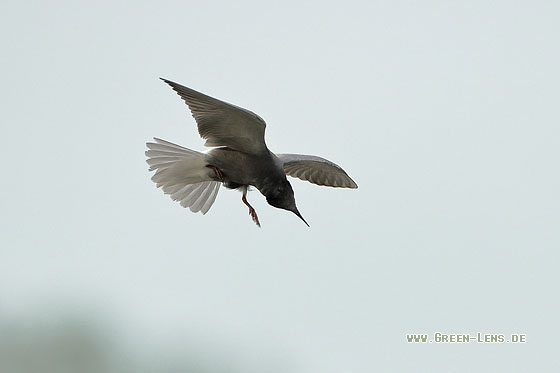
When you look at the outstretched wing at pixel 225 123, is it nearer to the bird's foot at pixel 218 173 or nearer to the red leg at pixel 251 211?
the bird's foot at pixel 218 173

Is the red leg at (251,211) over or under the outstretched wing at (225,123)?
under

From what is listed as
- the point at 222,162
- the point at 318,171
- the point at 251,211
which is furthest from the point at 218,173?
the point at 318,171

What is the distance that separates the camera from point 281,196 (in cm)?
499

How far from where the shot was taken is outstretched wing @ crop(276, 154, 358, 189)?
5.43m

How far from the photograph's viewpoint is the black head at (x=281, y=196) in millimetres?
4984

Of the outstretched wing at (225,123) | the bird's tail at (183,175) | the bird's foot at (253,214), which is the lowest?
the bird's foot at (253,214)

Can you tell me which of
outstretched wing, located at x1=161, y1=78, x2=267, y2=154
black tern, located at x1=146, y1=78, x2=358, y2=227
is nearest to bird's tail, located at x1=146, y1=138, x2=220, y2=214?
black tern, located at x1=146, y1=78, x2=358, y2=227

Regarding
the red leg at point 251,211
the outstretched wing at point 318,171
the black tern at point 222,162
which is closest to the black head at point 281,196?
the black tern at point 222,162

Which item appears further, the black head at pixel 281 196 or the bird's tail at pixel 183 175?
the bird's tail at pixel 183 175

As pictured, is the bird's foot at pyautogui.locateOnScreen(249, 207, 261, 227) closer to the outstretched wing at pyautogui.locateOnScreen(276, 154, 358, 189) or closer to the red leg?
the red leg

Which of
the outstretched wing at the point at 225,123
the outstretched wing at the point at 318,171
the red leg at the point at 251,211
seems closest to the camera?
the outstretched wing at the point at 225,123

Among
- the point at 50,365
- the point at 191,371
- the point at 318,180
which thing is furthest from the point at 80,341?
the point at 318,180

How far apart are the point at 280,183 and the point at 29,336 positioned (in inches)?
815

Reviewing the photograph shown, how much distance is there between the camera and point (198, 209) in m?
5.54
